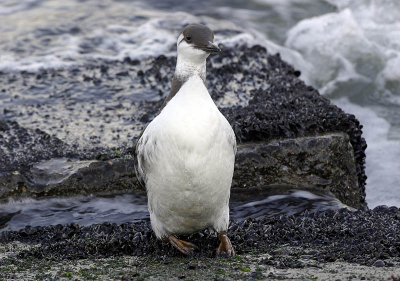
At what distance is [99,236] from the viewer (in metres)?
5.84

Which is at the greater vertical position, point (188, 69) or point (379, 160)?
point (188, 69)

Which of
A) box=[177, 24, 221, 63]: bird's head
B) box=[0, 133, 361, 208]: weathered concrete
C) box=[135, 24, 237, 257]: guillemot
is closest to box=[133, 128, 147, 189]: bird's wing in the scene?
box=[135, 24, 237, 257]: guillemot

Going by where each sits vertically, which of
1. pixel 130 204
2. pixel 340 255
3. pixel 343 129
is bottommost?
pixel 130 204

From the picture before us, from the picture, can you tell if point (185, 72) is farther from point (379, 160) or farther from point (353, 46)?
point (353, 46)

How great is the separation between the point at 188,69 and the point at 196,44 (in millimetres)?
246

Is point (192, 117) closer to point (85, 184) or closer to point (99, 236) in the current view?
point (99, 236)

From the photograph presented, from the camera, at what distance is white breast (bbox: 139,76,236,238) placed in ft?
16.0

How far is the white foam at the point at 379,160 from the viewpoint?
356 inches

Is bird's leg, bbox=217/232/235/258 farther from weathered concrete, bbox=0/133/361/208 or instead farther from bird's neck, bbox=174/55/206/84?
weathered concrete, bbox=0/133/361/208

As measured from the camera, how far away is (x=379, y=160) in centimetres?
1030

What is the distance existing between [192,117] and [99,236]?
1866mm

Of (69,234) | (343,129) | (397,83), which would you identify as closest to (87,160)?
(69,234)

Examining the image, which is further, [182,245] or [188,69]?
[182,245]

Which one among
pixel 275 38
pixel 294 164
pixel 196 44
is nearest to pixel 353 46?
pixel 275 38
